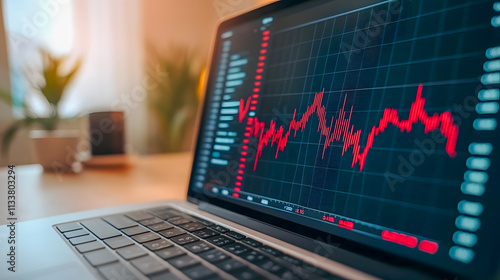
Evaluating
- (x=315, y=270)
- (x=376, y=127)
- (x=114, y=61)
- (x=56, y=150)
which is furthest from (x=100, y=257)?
(x=114, y=61)

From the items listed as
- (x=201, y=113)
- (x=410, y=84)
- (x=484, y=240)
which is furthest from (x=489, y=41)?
(x=201, y=113)

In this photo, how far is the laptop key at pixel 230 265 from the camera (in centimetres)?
29

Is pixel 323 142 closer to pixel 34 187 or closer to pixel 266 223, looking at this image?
pixel 266 223

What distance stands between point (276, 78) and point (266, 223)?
0.22 meters

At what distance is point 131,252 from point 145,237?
0.05m

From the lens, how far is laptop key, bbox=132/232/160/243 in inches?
14.9

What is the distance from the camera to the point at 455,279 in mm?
247

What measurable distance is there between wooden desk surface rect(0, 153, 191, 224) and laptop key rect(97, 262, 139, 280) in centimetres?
31

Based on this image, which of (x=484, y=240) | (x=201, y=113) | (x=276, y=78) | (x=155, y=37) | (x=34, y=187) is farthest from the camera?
(x=155, y=37)

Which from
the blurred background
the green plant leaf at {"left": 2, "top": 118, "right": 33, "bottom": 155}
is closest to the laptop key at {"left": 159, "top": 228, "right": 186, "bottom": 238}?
the blurred background

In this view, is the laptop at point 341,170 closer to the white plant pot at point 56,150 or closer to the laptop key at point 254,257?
the laptop key at point 254,257

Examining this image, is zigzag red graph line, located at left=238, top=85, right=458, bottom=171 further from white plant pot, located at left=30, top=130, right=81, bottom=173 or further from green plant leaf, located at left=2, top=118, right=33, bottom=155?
green plant leaf, located at left=2, top=118, right=33, bottom=155

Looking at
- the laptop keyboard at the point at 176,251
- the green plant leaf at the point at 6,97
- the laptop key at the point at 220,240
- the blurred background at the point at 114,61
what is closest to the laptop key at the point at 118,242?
the laptop keyboard at the point at 176,251

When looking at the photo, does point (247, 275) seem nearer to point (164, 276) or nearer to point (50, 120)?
point (164, 276)
